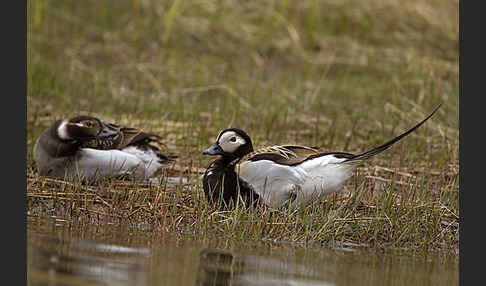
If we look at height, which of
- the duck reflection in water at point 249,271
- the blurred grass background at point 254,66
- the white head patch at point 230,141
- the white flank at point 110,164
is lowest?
the duck reflection in water at point 249,271

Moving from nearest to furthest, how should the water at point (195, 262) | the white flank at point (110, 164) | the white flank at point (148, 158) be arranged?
the water at point (195, 262)
the white flank at point (110, 164)
the white flank at point (148, 158)

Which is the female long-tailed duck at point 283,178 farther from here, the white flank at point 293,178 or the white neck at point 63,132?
the white neck at point 63,132

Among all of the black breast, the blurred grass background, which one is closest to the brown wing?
the black breast

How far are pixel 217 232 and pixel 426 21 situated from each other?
33.0ft

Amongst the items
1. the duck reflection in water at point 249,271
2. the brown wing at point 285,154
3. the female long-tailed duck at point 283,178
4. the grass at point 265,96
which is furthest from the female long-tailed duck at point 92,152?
the duck reflection in water at point 249,271

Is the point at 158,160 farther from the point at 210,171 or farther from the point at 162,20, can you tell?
the point at 162,20

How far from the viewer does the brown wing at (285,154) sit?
6.30 m

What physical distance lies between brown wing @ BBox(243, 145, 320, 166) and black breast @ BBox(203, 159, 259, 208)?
0.79ft

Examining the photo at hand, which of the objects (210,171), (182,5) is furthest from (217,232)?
(182,5)

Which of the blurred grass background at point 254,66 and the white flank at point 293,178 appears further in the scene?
the blurred grass background at point 254,66

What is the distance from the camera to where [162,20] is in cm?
1332

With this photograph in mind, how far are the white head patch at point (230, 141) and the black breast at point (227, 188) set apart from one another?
25 centimetres

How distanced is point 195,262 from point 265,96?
6.19m

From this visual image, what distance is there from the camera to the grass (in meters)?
5.79
